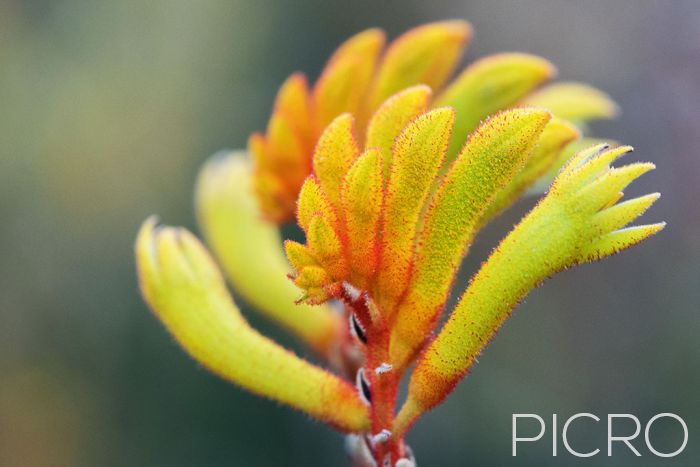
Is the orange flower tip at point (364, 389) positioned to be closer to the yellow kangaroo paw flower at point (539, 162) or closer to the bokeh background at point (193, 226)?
the yellow kangaroo paw flower at point (539, 162)

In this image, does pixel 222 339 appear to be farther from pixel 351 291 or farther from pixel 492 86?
pixel 492 86

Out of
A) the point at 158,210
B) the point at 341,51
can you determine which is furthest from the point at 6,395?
the point at 341,51

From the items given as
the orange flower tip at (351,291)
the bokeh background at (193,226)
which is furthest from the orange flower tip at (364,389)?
the bokeh background at (193,226)

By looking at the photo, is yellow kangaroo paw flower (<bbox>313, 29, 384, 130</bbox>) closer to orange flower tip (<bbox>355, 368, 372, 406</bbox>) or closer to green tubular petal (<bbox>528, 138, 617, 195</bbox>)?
green tubular petal (<bbox>528, 138, 617, 195</bbox>)

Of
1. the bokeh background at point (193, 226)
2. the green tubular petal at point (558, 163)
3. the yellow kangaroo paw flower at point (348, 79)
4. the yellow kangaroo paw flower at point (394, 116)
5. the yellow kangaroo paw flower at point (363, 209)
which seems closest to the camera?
the yellow kangaroo paw flower at point (363, 209)

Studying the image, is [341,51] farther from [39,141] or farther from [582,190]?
[39,141]

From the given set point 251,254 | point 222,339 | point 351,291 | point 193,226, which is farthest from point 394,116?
point 193,226
